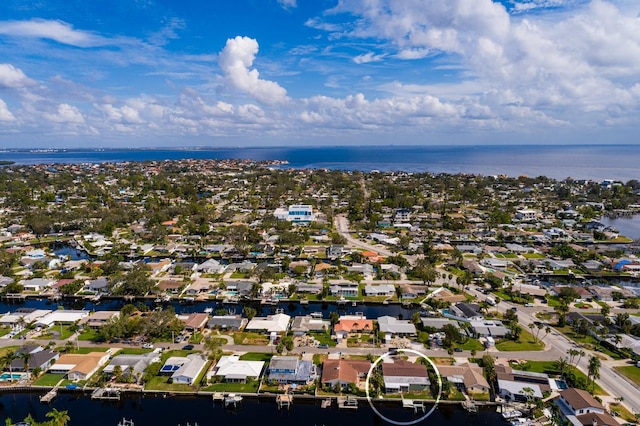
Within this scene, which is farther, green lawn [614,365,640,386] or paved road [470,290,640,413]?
green lawn [614,365,640,386]

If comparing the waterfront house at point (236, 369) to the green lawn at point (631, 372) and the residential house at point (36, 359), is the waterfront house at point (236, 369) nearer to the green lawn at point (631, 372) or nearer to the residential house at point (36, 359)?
the residential house at point (36, 359)

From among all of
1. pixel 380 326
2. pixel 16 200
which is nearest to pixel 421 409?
pixel 380 326

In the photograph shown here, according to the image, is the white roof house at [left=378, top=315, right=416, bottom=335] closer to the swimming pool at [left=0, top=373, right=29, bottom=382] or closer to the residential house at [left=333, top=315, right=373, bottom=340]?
the residential house at [left=333, top=315, right=373, bottom=340]

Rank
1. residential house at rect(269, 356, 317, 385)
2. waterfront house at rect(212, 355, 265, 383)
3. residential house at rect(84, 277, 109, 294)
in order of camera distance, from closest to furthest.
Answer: residential house at rect(269, 356, 317, 385)
waterfront house at rect(212, 355, 265, 383)
residential house at rect(84, 277, 109, 294)

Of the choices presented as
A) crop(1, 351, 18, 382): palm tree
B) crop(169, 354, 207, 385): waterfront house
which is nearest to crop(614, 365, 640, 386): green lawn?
crop(169, 354, 207, 385): waterfront house

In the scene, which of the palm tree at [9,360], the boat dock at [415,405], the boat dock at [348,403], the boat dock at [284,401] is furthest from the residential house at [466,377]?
the palm tree at [9,360]

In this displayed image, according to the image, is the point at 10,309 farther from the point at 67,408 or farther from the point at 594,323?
the point at 594,323

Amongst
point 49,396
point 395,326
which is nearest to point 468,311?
point 395,326
